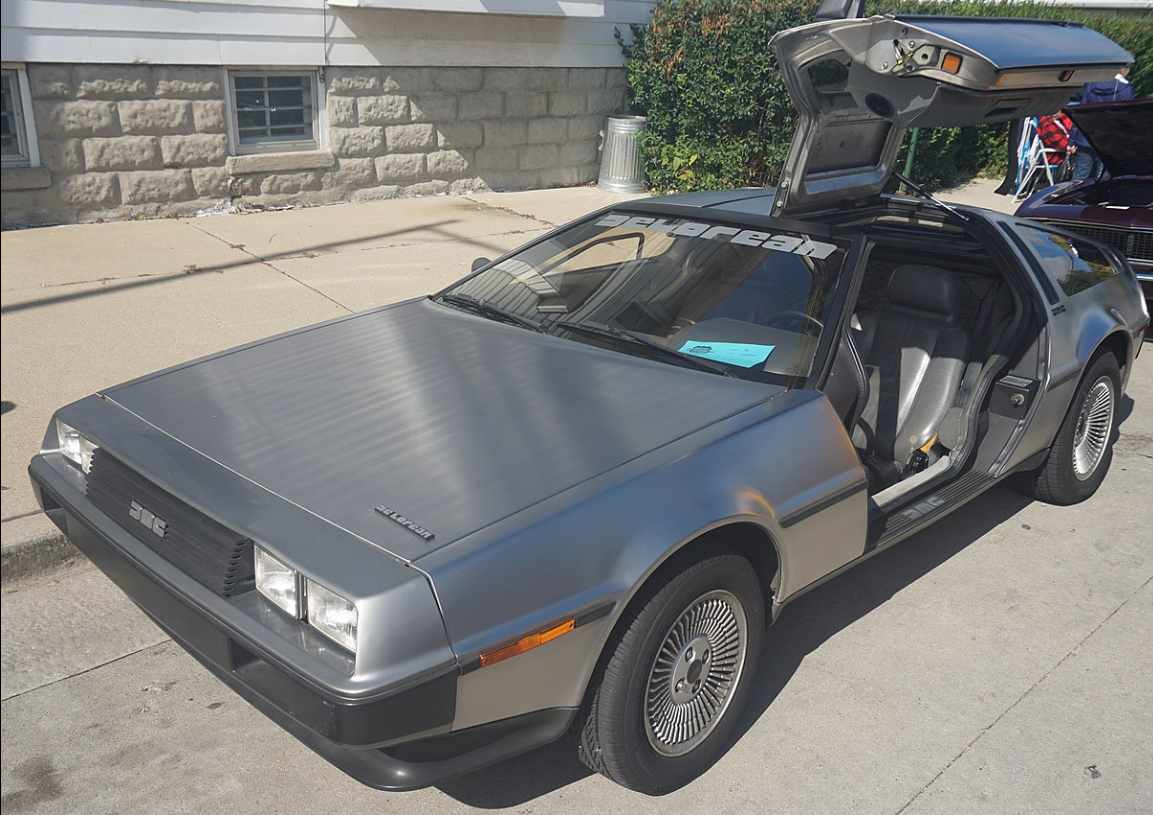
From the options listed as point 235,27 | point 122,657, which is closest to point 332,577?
point 122,657

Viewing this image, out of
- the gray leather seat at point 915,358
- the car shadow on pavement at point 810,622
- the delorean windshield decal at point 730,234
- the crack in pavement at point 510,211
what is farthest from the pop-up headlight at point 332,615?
the crack in pavement at point 510,211

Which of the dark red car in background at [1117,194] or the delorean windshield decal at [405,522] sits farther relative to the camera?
the dark red car in background at [1117,194]

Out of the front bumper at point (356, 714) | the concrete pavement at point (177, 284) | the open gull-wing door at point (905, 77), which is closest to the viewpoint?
the front bumper at point (356, 714)

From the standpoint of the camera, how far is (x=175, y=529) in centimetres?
275

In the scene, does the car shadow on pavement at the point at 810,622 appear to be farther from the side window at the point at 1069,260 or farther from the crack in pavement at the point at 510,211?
the crack in pavement at the point at 510,211

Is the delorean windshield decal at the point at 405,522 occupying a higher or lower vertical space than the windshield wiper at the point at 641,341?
lower

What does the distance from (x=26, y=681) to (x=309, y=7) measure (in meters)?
7.25

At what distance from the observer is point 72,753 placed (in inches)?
117

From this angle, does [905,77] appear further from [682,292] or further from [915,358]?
[915,358]

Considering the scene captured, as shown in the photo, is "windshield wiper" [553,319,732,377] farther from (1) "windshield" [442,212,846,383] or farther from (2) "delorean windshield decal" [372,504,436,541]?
(2) "delorean windshield decal" [372,504,436,541]

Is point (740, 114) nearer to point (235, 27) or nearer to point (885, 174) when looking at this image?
point (235, 27)

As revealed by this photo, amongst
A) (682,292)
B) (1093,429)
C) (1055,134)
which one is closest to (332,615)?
(682,292)

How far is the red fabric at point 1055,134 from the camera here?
12.6 m

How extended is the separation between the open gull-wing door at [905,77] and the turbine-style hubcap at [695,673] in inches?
64.8
